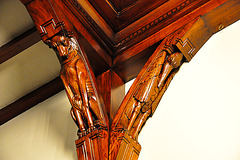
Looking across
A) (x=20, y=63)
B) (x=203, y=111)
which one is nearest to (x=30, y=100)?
(x=20, y=63)

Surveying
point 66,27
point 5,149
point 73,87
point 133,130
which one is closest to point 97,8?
point 66,27

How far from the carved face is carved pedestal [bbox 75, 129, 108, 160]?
41cm

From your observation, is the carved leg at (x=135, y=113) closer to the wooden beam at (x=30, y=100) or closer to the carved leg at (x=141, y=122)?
the carved leg at (x=141, y=122)

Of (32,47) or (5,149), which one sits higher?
(32,47)

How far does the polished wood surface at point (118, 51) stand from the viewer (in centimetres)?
190

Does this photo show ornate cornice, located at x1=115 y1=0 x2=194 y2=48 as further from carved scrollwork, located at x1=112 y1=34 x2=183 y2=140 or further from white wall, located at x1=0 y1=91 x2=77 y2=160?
white wall, located at x1=0 y1=91 x2=77 y2=160

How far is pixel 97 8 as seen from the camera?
221 cm

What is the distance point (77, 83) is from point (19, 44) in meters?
0.72

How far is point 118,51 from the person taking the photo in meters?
2.30

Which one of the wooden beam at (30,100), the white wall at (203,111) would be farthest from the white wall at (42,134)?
the white wall at (203,111)

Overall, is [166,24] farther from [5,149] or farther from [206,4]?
[5,149]

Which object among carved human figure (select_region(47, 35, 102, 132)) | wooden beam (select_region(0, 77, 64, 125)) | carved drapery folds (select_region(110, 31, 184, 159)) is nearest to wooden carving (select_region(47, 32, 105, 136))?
carved human figure (select_region(47, 35, 102, 132))

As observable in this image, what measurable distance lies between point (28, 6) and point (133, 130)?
793mm

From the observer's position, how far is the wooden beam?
8.61ft
